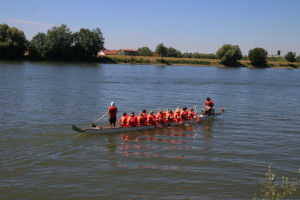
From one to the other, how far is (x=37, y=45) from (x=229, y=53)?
7358cm

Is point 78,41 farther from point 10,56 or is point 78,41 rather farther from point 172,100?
point 172,100

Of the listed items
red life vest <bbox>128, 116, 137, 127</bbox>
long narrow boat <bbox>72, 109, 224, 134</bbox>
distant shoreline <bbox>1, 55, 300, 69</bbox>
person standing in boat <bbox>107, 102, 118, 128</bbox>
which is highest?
distant shoreline <bbox>1, 55, 300, 69</bbox>

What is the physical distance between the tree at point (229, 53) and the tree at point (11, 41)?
75.6m

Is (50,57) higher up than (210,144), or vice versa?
(50,57)

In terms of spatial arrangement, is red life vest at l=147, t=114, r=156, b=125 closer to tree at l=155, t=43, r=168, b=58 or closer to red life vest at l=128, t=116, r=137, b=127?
red life vest at l=128, t=116, r=137, b=127

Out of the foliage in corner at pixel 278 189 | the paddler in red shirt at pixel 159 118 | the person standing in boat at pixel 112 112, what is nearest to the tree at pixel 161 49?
the paddler in red shirt at pixel 159 118

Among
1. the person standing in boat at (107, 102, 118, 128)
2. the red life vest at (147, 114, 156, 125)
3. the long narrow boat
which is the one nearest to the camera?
the long narrow boat

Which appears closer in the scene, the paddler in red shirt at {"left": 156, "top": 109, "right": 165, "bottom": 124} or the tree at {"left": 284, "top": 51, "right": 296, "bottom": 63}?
the paddler in red shirt at {"left": 156, "top": 109, "right": 165, "bottom": 124}

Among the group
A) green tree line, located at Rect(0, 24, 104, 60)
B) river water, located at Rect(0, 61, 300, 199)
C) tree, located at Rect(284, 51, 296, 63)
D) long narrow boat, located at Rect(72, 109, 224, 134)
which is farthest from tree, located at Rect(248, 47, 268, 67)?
long narrow boat, located at Rect(72, 109, 224, 134)

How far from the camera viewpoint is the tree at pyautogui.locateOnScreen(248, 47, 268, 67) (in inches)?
5226

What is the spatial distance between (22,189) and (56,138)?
269 inches

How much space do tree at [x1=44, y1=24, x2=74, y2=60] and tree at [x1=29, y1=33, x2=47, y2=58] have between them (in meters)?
1.70

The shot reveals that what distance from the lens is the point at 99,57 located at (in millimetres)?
112938

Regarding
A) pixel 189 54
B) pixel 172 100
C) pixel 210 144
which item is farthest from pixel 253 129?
pixel 189 54
